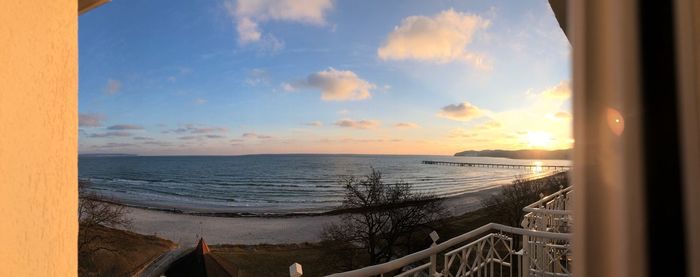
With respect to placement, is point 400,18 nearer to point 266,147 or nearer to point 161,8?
point 161,8

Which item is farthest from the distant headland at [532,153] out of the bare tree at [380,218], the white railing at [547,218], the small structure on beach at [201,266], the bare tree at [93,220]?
the bare tree at [93,220]

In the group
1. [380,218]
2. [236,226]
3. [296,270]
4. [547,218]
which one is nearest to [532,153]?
[380,218]

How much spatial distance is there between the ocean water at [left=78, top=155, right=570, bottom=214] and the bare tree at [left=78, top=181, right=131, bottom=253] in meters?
3.45

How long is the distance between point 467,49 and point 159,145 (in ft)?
152

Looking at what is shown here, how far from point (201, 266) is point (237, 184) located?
26646 millimetres

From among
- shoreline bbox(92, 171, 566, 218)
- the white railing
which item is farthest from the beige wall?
shoreline bbox(92, 171, 566, 218)

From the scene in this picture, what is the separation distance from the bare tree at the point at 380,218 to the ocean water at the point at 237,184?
286 inches

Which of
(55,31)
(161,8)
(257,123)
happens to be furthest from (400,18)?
(55,31)

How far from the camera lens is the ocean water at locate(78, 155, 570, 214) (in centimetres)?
4041

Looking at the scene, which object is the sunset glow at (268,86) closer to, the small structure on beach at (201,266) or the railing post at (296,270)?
the small structure on beach at (201,266)

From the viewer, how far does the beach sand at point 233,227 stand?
103 ft

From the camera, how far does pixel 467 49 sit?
16.7 m

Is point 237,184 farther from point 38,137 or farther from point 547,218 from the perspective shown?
point 38,137

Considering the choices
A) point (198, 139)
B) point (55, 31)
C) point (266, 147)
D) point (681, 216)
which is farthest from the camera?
point (266, 147)
